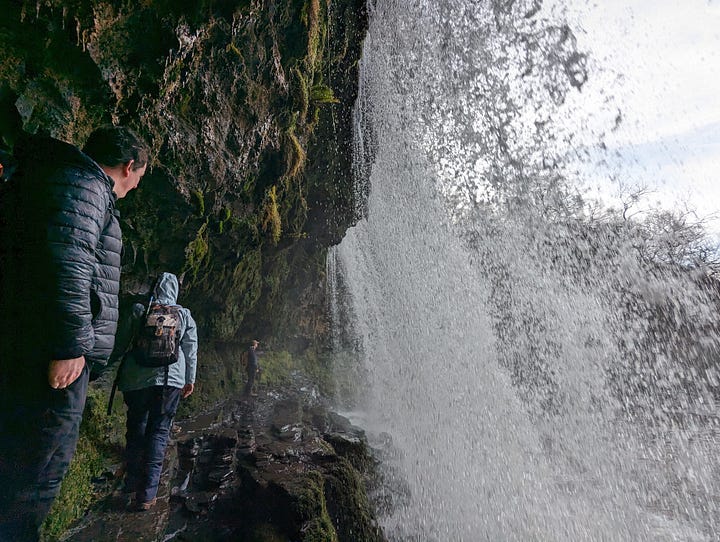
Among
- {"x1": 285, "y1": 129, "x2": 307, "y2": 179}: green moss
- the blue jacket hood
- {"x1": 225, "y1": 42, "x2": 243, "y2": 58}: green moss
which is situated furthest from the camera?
{"x1": 285, "y1": 129, "x2": 307, "y2": 179}: green moss

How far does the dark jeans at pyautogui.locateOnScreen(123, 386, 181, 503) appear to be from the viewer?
3145 mm

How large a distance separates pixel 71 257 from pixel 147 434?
2.10 m

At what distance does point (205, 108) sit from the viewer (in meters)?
4.95

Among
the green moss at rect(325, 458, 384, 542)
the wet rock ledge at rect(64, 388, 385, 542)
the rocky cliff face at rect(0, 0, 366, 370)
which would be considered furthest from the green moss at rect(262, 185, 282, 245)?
the green moss at rect(325, 458, 384, 542)

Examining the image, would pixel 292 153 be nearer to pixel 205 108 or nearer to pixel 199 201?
pixel 205 108

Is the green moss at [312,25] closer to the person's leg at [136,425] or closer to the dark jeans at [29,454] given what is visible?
the person's leg at [136,425]

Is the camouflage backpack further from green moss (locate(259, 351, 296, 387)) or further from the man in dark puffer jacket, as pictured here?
green moss (locate(259, 351, 296, 387))

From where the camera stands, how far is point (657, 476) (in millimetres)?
6457

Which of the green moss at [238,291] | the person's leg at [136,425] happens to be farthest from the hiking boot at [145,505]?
the green moss at [238,291]

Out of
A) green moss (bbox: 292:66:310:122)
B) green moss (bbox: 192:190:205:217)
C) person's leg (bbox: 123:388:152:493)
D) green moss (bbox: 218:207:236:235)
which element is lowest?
person's leg (bbox: 123:388:152:493)

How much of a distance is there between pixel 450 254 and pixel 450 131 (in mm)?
3237

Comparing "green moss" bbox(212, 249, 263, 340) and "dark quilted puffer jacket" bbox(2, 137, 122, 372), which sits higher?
"green moss" bbox(212, 249, 263, 340)

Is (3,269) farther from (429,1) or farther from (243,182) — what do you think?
(429,1)

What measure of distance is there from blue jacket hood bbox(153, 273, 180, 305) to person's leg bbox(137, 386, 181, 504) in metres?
0.72
